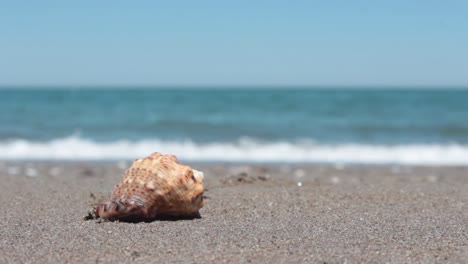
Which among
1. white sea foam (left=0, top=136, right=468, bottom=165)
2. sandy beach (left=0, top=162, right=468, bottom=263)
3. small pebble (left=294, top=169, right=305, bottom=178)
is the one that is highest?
white sea foam (left=0, top=136, right=468, bottom=165)

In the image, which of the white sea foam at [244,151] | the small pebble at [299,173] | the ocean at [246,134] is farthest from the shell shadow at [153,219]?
the ocean at [246,134]

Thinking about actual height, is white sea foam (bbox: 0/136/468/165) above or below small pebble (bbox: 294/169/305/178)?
above

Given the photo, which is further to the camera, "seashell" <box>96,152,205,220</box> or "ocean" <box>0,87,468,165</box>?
"ocean" <box>0,87,468,165</box>

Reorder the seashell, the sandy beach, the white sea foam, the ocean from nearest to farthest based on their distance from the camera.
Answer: the sandy beach → the seashell → the white sea foam → the ocean

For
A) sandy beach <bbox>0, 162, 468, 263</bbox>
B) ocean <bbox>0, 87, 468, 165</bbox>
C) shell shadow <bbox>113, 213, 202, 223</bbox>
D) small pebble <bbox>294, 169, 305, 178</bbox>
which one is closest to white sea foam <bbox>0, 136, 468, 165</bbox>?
ocean <bbox>0, 87, 468, 165</bbox>

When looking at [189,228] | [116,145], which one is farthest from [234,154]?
[189,228]

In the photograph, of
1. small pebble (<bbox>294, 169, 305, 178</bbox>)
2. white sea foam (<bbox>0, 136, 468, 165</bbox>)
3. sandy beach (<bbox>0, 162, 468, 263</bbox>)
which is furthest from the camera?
white sea foam (<bbox>0, 136, 468, 165</bbox>)

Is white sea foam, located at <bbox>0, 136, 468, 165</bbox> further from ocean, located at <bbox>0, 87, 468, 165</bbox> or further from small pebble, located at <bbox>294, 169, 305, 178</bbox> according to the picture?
small pebble, located at <bbox>294, 169, 305, 178</bbox>

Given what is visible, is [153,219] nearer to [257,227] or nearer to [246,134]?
[257,227]
